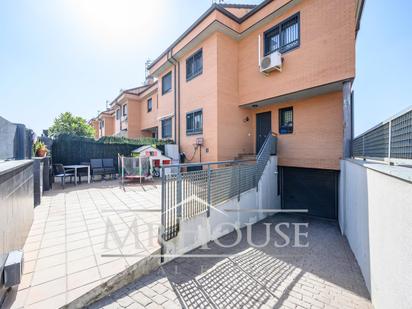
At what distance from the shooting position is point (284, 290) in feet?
10.4

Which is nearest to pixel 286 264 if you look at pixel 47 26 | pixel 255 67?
pixel 255 67

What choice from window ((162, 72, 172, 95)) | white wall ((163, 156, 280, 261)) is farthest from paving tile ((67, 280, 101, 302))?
window ((162, 72, 172, 95))

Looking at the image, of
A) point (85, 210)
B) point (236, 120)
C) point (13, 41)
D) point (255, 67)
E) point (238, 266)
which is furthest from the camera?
point (236, 120)

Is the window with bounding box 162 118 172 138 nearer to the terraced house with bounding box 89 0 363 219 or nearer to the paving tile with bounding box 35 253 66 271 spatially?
the terraced house with bounding box 89 0 363 219

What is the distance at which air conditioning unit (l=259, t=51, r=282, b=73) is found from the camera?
7992 mm

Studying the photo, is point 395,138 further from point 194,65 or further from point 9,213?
point 194,65

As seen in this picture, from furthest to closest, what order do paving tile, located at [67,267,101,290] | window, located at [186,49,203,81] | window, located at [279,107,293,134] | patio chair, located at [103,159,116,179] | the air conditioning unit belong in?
1. window, located at [186,49,203,81]
2. patio chair, located at [103,159,116,179]
3. window, located at [279,107,293,134]
4. the air conditioning unit
5. paving tile, located at [67,267,101,290]

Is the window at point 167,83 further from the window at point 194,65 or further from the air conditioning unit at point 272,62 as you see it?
the air conditioning unit at point 272,62

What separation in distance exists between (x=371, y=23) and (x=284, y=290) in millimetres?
9210

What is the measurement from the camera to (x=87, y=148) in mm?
10422

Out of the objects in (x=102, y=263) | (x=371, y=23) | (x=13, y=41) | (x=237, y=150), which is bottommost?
(x=102, y=263)

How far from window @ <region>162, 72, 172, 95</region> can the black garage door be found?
9.05 metres

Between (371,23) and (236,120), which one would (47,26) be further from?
(371,23)

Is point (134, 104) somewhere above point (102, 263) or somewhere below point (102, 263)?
above
